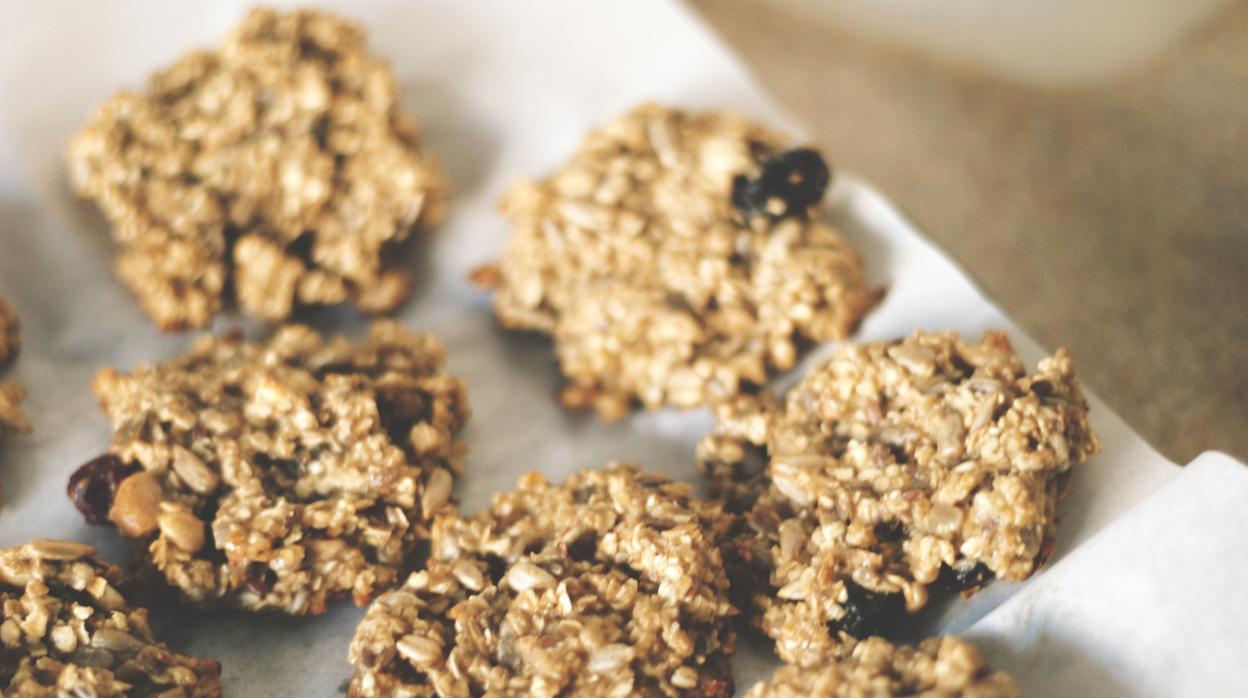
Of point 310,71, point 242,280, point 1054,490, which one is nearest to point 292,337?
point 242,280

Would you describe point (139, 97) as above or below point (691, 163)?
above

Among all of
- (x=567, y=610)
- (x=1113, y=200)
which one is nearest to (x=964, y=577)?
(x=567, y=610)

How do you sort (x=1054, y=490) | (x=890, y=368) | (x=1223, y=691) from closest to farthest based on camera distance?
(x=1223, y=691) < (x=1054, y=490) < (x=890, y=368)

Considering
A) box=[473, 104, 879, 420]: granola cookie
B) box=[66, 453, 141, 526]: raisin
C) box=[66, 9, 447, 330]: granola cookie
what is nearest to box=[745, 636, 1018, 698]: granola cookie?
box=[473, 104, 879, 420]: granola cookie

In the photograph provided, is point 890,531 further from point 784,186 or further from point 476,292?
point 476,292

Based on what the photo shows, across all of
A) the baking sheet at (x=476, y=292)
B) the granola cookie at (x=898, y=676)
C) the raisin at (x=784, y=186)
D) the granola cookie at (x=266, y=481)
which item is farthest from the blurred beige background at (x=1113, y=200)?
the granola cookie at (x=266, y=481)

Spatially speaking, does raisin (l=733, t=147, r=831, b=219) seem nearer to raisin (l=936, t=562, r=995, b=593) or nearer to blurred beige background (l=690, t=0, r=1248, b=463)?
blurred beige background (l=690, t=0, r=1248, b=463)

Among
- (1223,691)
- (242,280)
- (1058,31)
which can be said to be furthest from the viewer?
(1058,31)

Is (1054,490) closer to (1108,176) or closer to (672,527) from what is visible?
(672,527)
